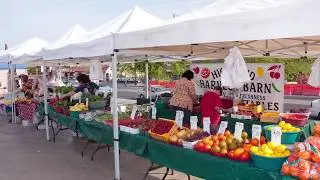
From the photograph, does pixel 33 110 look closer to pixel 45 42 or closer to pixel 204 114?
pixel 45 42

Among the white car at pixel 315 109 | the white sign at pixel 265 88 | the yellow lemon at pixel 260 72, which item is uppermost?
the yellow lemon at pixel 260 72

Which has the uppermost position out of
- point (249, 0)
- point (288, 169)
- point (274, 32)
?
point (249, 0)

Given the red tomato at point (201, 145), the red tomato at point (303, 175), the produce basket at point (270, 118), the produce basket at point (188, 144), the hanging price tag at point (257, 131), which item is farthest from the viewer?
the produce basket at point (270, 118)

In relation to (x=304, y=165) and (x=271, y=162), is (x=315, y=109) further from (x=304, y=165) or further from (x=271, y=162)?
(x=304, y=165)

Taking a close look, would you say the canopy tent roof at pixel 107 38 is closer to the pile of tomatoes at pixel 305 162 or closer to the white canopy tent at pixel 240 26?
the white canopy tent at pixel 240 26

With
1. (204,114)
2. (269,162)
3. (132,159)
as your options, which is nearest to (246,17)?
(269,162)

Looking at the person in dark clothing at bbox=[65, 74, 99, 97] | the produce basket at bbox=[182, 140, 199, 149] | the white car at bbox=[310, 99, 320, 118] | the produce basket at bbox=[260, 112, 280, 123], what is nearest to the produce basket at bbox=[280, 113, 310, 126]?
the produce basket at bbox=[260, 112, 280, 123]

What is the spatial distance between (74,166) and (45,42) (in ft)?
23.3

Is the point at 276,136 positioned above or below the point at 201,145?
above

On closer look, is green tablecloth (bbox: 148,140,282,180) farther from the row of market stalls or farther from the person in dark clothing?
the person in dark clothing

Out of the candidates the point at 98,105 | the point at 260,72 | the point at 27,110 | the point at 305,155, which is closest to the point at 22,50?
the point at 27,110

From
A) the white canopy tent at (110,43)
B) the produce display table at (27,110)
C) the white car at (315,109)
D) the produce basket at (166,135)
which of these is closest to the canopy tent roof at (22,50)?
the produce display table at (27,110)

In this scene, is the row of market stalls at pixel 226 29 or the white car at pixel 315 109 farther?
the white car at pixel 315 109

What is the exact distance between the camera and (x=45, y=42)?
12.1m
